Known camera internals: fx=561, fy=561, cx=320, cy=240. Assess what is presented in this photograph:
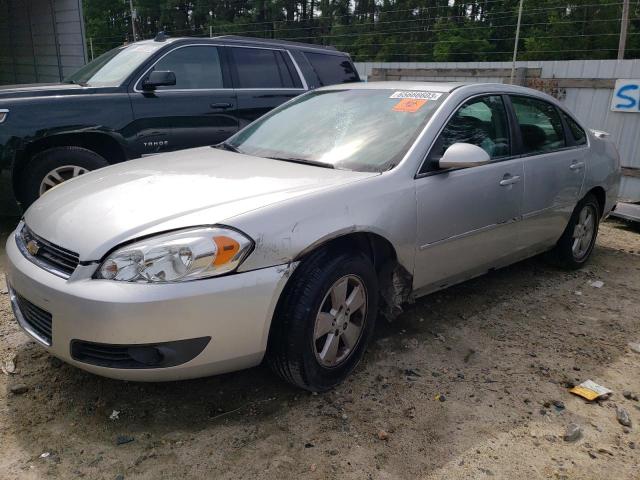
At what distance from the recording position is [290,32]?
1944 inches

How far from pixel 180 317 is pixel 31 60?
17093 millimetres

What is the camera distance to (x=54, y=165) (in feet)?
Answer: 16.0

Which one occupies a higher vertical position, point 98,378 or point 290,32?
point 290,32

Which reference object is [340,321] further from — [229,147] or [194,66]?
[194,66]

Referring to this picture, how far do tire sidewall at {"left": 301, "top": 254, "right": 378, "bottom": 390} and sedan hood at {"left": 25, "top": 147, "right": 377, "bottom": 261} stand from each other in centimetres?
41

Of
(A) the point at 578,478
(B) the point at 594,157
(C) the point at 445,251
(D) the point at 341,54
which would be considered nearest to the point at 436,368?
(C) the point at 445,251

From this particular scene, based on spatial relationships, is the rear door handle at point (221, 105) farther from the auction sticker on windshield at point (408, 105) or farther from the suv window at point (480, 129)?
the suv window at point (480, 129)

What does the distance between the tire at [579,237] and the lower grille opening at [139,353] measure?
11.8 feet

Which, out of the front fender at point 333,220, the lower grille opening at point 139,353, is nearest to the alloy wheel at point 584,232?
the front fender at point 333,220

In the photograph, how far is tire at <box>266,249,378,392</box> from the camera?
261 centimetres

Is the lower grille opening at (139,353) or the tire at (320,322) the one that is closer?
the lower grille opening at (139,353)

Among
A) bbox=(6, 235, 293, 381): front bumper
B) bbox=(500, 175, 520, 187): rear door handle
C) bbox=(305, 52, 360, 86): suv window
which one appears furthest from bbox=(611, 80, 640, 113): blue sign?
bbox=(6, 235, 293, 381): front bumper

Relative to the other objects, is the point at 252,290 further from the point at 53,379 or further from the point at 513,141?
the point at 513,141

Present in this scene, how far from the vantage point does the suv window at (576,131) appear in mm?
4742
